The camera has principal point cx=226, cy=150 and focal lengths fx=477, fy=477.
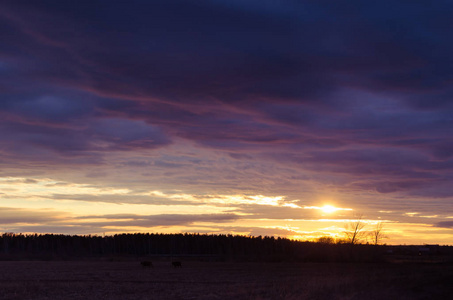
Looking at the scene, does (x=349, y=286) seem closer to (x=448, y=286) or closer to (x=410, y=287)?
(x=410, y=287)

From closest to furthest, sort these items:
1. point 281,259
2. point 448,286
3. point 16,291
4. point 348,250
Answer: point 16,291
point 448,286
point 281,259
point 348,250

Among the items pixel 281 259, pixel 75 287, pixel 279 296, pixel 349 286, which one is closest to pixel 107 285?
pixel 75 287

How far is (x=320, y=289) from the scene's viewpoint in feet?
120

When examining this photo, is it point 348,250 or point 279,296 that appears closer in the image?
point 279,296

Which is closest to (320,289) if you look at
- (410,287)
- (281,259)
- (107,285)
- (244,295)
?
(244,295)

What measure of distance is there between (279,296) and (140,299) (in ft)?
31.1

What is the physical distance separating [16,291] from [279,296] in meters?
20.0

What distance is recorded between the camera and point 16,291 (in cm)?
3641

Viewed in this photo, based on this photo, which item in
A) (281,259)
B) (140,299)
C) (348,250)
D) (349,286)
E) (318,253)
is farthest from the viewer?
(348,250)

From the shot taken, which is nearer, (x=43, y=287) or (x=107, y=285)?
(x=43, y=287)

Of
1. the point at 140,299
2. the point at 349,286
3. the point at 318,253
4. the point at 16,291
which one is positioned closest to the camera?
the point at 140,299

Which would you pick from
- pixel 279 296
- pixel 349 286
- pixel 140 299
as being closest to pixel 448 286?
pixel 349 286

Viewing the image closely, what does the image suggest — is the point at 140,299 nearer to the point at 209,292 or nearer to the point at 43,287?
the point at 209,292

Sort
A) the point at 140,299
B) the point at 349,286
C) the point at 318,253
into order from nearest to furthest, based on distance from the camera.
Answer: the point at 140,299
the point at 349,286
the point at 318,253
